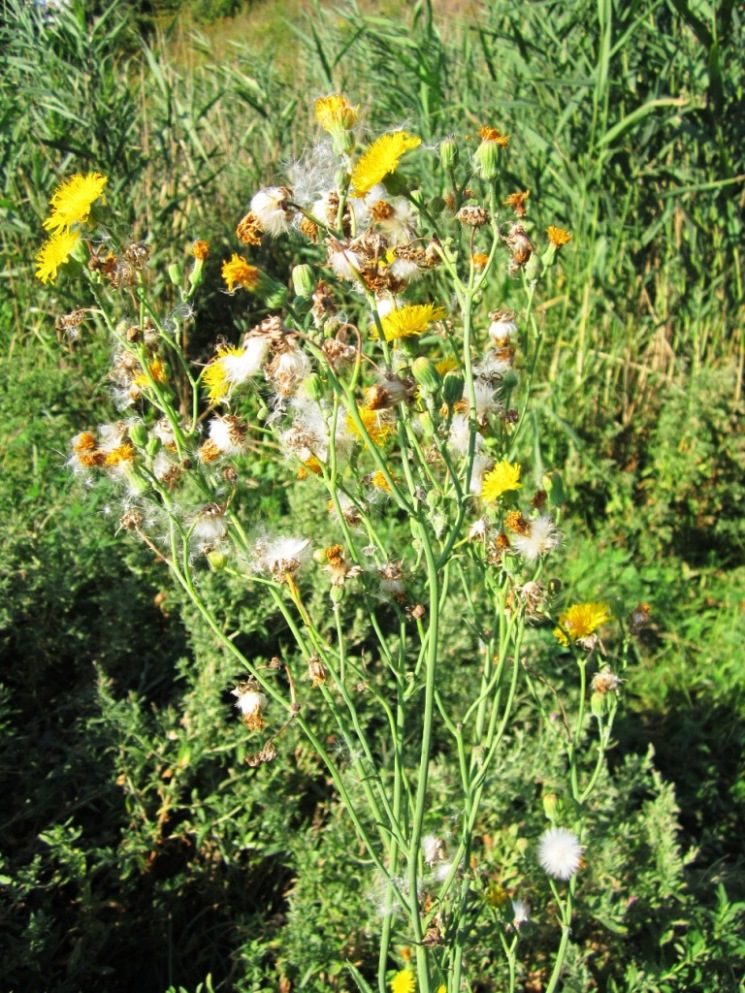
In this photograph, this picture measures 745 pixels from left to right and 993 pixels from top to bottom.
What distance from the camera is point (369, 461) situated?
2.51 meters

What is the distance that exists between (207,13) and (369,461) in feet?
16.3

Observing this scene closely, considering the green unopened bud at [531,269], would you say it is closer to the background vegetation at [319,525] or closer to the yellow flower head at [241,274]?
the yellow flower head at [241,274]

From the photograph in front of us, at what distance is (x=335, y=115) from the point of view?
32.8 inches

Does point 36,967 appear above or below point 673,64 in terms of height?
below

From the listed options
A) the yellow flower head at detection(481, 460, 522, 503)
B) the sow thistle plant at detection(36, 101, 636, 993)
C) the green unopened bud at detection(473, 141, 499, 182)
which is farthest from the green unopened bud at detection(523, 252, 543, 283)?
the yellow flower head at detection(481, 460, 522, 503)

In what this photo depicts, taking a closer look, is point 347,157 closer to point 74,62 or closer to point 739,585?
point 739,585

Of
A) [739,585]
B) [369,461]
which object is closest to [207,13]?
[369,461]

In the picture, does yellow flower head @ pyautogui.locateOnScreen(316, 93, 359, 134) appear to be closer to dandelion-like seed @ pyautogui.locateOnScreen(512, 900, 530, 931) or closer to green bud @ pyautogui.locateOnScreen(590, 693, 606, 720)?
green bud @ pyautogui.locateOnScreen(590, 693, 606, 720)

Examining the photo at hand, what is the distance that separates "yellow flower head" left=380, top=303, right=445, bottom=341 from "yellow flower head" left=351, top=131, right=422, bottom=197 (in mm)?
118

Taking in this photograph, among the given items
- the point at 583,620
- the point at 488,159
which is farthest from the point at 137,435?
the point at 583,620

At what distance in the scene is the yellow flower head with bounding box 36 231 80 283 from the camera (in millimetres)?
927

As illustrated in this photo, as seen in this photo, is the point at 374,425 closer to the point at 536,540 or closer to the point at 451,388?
the point at 451,388

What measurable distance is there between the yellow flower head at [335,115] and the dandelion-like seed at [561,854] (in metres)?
0.86

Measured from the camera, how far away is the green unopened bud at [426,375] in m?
0.83
